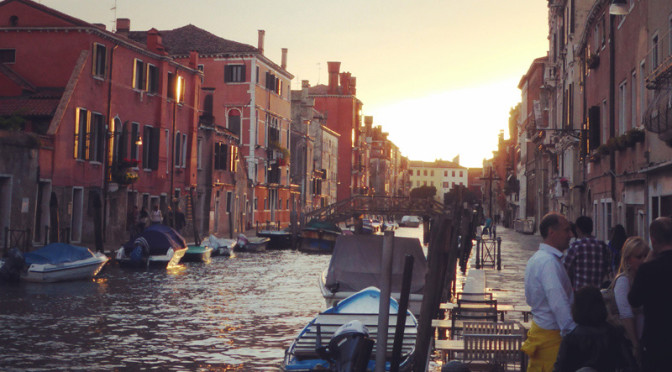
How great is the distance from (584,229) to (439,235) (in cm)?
168

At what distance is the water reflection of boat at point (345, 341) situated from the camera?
320 inches

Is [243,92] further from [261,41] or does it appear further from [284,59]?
[284,59]

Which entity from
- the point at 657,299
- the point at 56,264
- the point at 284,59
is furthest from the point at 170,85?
the point at 657,299

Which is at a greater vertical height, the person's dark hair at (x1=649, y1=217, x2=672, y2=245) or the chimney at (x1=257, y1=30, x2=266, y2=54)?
the chimney at (x1=257, y1=30, x2=266, y2=54)

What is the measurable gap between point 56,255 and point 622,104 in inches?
567

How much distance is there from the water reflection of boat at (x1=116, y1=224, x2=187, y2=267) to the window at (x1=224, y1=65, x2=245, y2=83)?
28.6 m

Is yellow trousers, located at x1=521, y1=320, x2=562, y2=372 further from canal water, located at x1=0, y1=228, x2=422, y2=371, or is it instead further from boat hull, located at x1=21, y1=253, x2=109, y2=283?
boat hull, located at x1=21, y1=253, x2=109, y2=283

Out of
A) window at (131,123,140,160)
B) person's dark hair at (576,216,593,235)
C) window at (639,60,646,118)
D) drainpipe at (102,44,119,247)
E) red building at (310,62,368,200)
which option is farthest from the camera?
red building at (310,62,368,200)

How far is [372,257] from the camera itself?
17.8 m

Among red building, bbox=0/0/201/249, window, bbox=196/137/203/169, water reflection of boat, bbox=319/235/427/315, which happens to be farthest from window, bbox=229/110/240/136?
water reflection of boat, bbox=319/235/427/315

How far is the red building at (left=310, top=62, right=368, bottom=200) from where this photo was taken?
3725 inches

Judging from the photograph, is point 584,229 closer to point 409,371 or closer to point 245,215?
point 409,371

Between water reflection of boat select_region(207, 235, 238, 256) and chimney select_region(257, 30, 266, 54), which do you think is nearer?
water reflection of boat select_region(207, 235, 238, 256)

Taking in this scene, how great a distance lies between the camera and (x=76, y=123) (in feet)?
107
